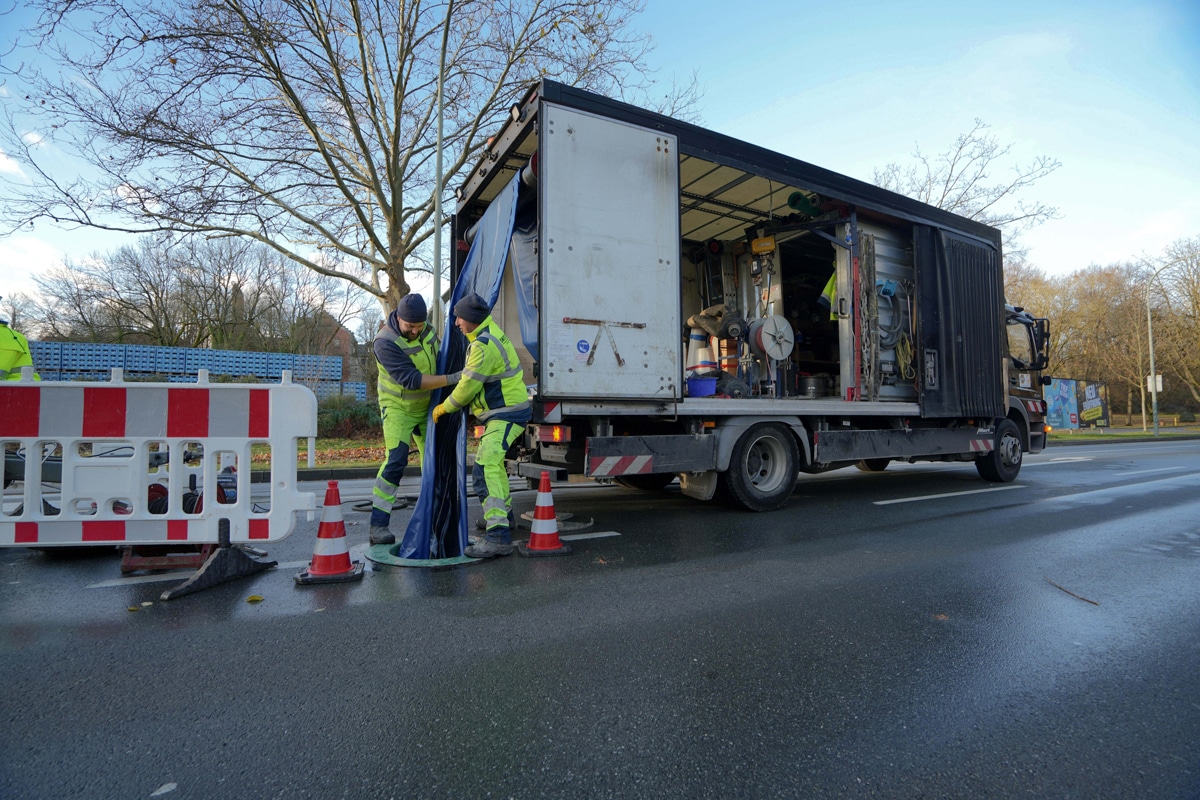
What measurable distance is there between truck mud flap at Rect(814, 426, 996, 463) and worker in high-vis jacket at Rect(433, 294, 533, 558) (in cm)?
335

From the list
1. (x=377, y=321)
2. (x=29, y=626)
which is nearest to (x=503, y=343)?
(x=29, y=626)

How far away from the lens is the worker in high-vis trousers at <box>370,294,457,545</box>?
14.4 ft

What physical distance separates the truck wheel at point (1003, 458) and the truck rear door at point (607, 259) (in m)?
5.68

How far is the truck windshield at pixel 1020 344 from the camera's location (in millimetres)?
8711

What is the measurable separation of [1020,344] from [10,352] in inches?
449

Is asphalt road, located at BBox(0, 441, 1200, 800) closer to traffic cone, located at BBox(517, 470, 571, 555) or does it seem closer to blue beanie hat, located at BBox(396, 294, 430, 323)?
traffic cone, located at BBox(517, 470, 571, 555)

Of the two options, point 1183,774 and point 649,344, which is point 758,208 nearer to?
point 649,344

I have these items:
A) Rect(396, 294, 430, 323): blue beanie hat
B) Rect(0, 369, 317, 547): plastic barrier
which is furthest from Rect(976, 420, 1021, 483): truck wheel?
Rect(0, 369, 317, 547): plastic barrier

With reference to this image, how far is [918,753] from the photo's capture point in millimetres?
1840

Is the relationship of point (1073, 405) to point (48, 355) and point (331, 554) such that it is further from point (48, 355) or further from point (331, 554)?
point (48, 355)

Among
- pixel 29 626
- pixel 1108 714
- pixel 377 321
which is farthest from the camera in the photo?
pixel 377 321

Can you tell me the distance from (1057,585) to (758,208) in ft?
17.7

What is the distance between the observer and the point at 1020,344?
8.83 meters

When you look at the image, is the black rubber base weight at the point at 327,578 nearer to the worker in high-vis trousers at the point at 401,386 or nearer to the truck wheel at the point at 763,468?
the worker in high-vis trousers at the point at 401,386
